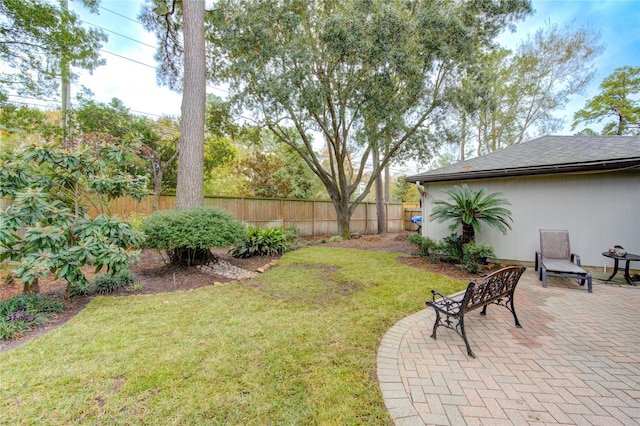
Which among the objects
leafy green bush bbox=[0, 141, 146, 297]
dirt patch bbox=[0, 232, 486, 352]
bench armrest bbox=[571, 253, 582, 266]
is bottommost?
dirt patch bbox=[0, 232, 486, 352]

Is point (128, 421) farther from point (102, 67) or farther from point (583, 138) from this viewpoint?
point (102, 67)

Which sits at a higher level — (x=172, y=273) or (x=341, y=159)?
(x=341, y=159)

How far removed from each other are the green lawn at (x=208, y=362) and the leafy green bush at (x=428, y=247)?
3064 millimetres

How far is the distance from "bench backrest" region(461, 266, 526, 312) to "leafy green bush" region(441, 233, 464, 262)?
125 inches

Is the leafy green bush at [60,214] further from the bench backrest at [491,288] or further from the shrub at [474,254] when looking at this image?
the shrub at [474,254]

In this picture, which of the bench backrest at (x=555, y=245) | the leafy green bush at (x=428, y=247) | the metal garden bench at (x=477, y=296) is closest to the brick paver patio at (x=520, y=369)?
the metal garden bench at (x=477, y=296)

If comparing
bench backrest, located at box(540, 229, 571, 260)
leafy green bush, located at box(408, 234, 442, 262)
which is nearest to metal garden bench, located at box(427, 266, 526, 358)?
bench backrest, located at box(540, 229, 571, 260)

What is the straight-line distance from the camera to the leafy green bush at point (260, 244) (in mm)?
7289

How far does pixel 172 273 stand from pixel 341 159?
A: 7.92m

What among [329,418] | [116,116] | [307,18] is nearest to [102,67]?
[116,116]

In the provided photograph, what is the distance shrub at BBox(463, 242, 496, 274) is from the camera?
572cm

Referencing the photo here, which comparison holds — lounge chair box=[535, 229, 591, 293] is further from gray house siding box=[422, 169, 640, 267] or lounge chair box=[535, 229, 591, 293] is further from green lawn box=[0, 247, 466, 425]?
green lawn box=[0, 247, 466, 425]

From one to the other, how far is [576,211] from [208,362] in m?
7.93

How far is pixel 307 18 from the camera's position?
9.09 meters
